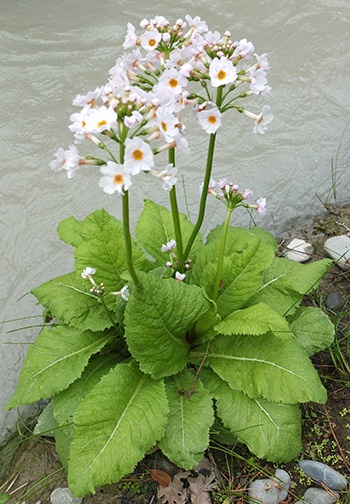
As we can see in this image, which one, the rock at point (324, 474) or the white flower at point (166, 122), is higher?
the white flower at point (166, 122)

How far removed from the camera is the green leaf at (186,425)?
2326 mm

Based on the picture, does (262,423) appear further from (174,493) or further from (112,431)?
(112,431)

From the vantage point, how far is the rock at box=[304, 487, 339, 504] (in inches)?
94.7

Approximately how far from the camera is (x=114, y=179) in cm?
166

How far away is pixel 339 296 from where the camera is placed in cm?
328

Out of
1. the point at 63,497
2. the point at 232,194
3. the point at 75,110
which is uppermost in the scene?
the point at 232,194

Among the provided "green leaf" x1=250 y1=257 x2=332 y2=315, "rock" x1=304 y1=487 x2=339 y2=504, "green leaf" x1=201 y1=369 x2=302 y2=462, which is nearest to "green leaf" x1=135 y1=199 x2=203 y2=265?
"green leaf" x1=250 y1=257 x2=332 y2=315

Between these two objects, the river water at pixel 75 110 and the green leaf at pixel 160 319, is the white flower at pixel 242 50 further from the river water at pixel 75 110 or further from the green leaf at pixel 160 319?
the river water at pixel 75 110

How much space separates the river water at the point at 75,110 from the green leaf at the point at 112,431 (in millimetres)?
1002

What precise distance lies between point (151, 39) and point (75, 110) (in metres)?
2.68

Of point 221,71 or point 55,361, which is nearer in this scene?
point 221,71

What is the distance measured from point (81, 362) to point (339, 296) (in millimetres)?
1712

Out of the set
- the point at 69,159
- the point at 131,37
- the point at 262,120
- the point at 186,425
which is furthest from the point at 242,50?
the point at 186,425

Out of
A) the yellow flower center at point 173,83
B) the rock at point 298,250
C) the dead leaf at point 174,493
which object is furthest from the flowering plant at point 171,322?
the rock at point 298,250
